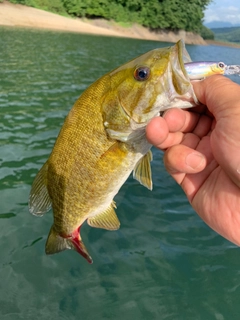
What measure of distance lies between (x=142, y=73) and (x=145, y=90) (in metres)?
0.13

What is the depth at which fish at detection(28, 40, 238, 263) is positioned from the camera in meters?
2.47

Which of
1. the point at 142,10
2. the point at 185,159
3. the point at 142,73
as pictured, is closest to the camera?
the point at 142,73

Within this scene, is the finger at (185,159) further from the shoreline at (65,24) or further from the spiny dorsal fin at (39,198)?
the shoreline at (65,24)

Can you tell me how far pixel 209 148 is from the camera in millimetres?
3010

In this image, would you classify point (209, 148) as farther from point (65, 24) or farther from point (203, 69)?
point (65, 24)

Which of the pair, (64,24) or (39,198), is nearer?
(39,198)

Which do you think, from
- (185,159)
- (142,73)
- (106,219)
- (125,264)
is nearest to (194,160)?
(185,159)

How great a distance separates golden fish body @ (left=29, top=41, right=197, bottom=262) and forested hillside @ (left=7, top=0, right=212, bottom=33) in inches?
1993

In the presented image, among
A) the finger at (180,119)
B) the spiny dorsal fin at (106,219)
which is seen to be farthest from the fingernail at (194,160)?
the spiny dorsal fin at (106,219)

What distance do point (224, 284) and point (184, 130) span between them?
97.9 inches

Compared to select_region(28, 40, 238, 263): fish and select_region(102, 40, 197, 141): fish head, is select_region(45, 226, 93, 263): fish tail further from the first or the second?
select_region(102, 40, 197, 141): fish head

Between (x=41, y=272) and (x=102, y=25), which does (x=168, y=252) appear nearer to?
(x=41, y=272)

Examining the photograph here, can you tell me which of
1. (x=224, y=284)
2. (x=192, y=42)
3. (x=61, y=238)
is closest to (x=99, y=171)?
(x=61, y=238)

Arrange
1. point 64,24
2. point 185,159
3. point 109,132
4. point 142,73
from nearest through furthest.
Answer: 1. point 142,73
2. point 109,132
3. point 185,159
4. point 64,24
